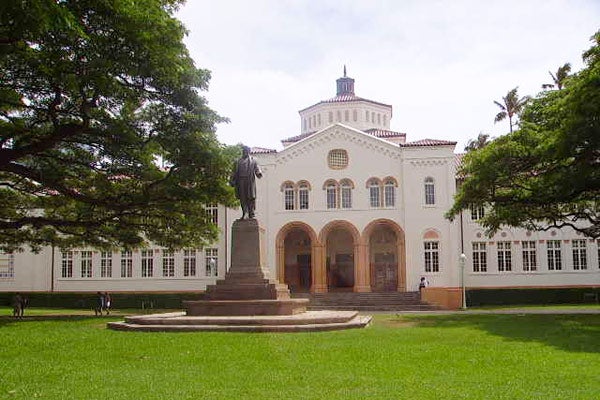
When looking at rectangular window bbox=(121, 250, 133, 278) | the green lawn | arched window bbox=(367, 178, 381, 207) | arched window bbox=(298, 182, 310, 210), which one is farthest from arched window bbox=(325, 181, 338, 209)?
the green lawn

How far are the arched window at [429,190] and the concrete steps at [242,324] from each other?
23.4m

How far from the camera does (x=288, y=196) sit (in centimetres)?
4262

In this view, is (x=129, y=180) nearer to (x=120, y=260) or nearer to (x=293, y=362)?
(x=293, y=362)

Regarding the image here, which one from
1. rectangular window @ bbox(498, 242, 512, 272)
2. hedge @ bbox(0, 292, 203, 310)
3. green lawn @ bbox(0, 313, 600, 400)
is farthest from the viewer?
rectangular window @ bbox(498, 242, 512, 272)

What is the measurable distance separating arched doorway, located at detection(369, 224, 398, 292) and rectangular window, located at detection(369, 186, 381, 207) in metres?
1.76

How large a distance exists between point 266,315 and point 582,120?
33.6 ft

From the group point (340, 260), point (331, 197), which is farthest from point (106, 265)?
point (331, 197)

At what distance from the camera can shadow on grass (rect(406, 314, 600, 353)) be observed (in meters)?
15.1

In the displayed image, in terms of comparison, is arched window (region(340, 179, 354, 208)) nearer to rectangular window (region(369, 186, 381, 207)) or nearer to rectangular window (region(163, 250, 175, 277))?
rectangular window (region(369, 186, 381, 207))

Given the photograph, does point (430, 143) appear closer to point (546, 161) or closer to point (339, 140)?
point (339, 140)

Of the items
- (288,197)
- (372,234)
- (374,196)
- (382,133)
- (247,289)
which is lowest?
(247,289)

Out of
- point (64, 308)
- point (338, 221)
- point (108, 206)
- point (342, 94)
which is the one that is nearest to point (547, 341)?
point (108, 206)

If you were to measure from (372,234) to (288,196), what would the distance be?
18.7 feet

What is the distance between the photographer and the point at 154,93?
20.9 meters
